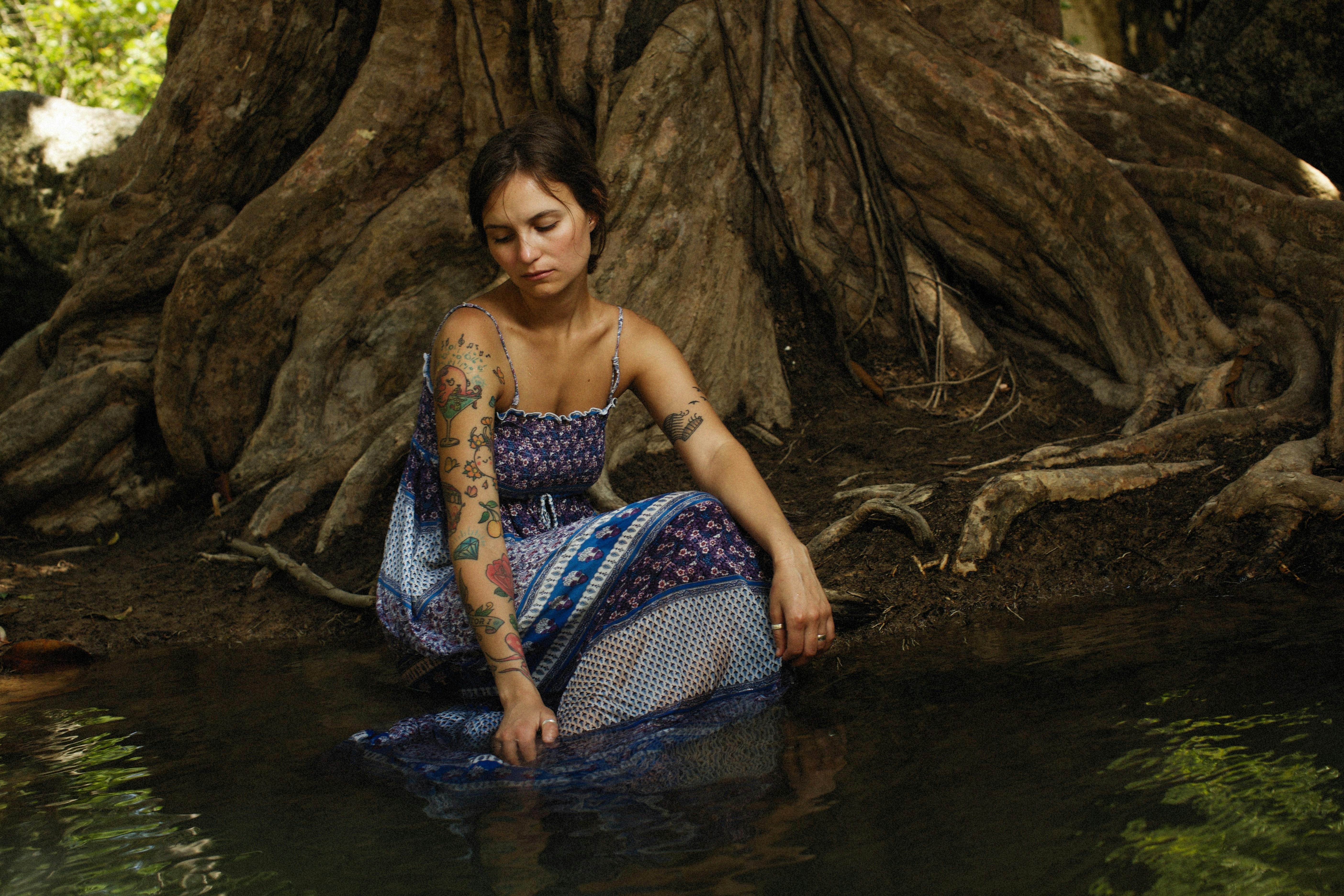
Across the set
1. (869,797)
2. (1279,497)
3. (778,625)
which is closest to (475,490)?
(778,625)

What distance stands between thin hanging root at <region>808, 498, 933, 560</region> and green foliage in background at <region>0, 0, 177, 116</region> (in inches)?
476

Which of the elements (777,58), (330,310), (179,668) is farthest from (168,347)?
(777,58)

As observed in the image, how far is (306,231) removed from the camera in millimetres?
4926

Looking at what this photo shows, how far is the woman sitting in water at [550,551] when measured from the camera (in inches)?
90.6

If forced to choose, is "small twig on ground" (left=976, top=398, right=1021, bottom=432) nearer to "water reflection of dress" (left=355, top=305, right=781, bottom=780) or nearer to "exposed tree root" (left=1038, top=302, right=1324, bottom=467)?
"exposed tree root" (left=1038, top=302, right=1324, bottom=467)

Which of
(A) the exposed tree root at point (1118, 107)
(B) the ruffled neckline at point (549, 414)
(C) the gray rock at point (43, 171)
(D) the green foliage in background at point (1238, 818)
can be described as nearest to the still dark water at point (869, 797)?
(D) the green foliage in background at point (1238, 818)

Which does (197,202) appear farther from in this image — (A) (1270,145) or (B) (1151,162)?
(A) (1270,145)

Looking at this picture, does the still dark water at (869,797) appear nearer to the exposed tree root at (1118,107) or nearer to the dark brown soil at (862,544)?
the dark brown soil at (862,544)

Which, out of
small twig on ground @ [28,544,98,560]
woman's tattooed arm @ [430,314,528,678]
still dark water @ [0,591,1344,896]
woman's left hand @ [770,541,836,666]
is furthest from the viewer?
small twig on ground @ [28,544,98,560]


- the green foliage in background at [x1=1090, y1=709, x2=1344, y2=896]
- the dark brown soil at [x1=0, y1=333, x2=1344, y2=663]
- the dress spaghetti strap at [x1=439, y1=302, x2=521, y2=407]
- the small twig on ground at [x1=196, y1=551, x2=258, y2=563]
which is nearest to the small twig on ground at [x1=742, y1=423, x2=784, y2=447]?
the dark brown soil at [x1=0, y1=333, x2=1344, y2=663]

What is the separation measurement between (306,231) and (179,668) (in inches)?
95.1

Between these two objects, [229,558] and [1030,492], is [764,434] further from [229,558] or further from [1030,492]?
[229,558]

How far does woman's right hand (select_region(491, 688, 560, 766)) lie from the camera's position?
2.05 meters

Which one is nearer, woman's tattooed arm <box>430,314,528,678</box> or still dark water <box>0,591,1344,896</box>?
still dark water <box>0,591,1344,896</box>
